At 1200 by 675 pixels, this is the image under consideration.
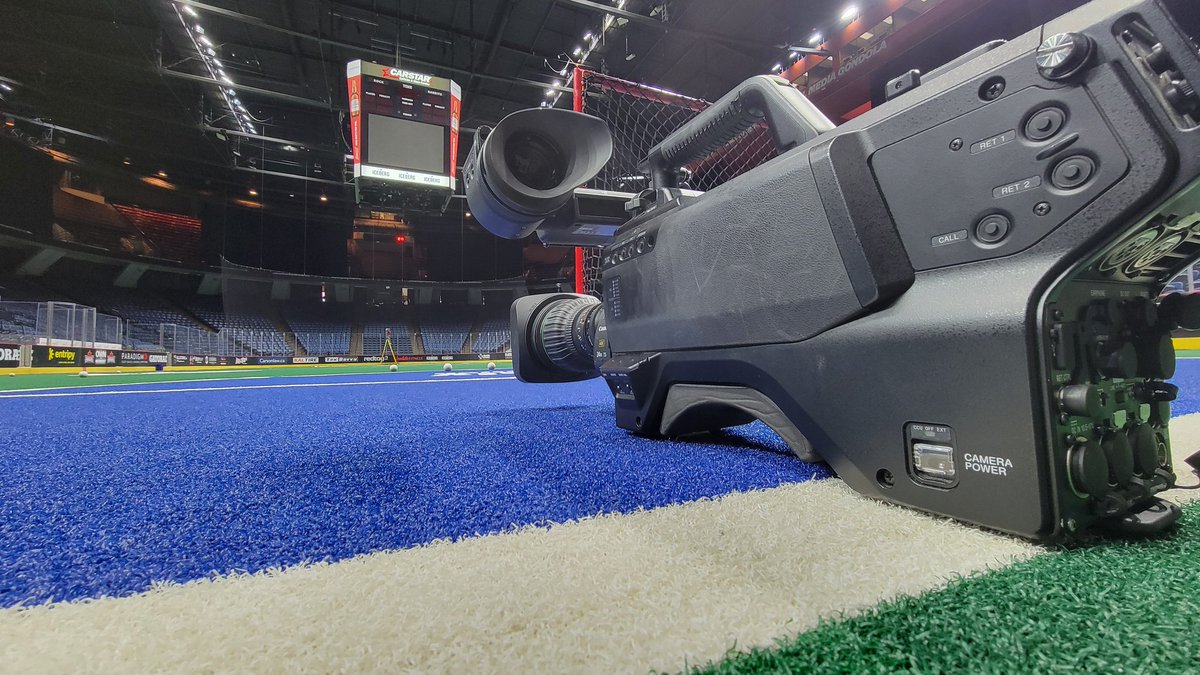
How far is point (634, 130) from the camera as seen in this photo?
2861 mm

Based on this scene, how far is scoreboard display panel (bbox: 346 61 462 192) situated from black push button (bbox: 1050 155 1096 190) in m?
5.10

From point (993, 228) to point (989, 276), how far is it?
43 mm

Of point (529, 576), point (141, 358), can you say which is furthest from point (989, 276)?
point (141, 358)

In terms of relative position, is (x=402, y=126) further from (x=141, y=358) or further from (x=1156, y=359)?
(x=141, y=358)

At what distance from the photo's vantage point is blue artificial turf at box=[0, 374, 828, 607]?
1.24 feet

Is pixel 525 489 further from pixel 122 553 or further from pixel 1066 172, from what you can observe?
pixel 1066 172

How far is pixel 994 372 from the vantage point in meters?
0.39

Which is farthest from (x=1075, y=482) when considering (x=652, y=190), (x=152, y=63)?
(x=152, y=63)

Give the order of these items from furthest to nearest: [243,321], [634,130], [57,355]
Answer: [243,321] → [57,355] → [634,130]

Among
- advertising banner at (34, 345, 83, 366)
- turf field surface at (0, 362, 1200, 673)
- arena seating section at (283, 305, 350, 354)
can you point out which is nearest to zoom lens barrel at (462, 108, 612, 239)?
turf field surface at (0, 362, 1200, 673)

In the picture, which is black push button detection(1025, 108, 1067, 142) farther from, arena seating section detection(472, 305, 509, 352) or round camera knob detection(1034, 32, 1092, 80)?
arena seating section detection(472, 305, 509, 352)

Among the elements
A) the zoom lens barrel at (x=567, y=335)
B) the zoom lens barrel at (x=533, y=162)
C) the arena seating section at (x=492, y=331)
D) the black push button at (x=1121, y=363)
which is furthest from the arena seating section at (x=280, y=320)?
the black push button at (x=1121, y=363)

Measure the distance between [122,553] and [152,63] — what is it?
910 cm

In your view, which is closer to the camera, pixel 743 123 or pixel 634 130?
pixel 743 123
